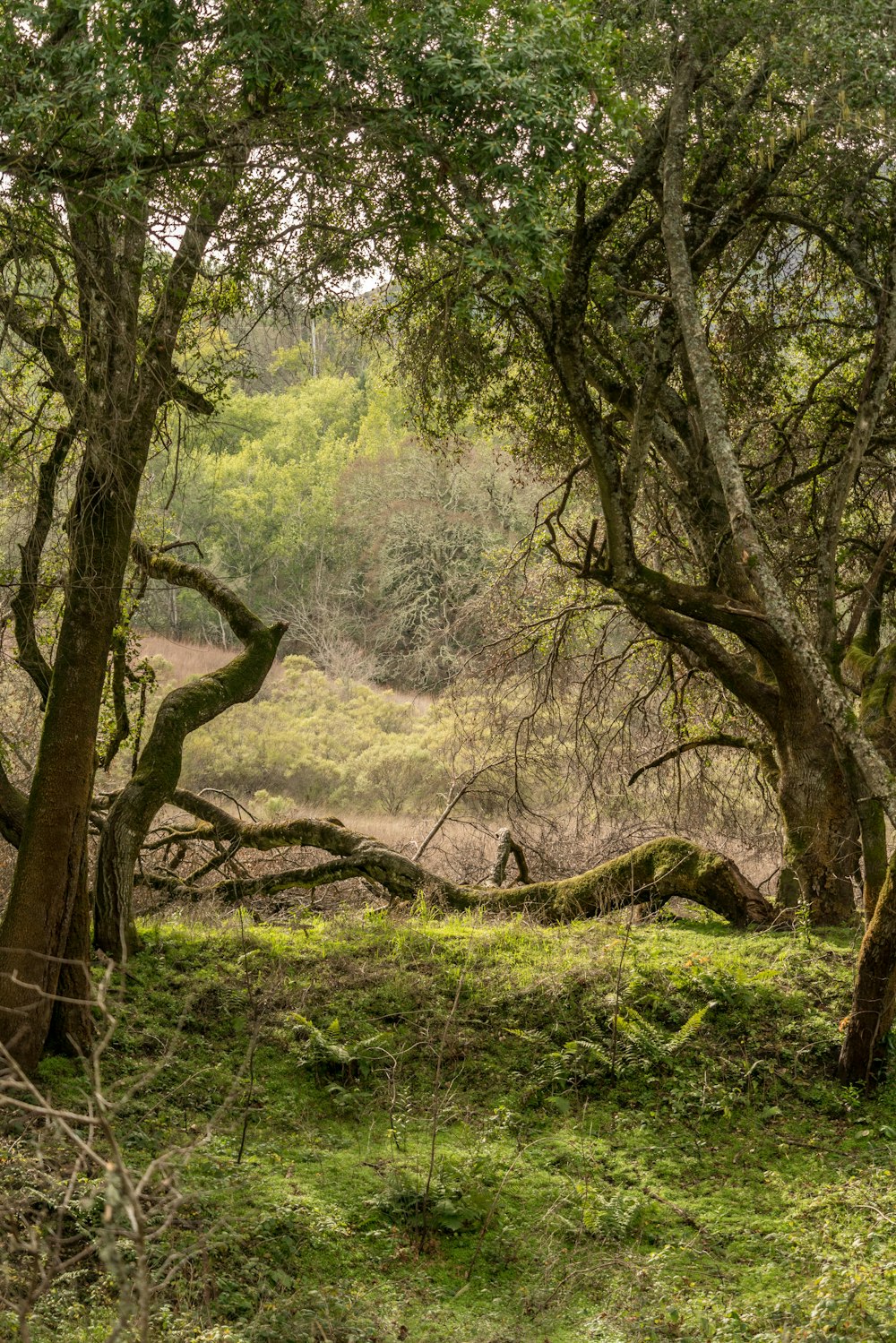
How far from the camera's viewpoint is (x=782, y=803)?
892 centimetres

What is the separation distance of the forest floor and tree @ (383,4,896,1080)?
895 mm

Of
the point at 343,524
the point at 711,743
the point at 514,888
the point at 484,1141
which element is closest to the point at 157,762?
the point at 484,1141

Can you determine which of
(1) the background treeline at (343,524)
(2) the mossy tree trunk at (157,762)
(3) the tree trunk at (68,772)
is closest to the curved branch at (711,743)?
(2) the mossy tree trunk at (157,762)

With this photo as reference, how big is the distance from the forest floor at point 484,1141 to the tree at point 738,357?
90 cm

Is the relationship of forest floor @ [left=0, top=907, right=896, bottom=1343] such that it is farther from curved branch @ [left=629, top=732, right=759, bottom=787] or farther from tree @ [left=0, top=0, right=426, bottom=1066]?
curved branch @ [left=629, top=732, right=759, bottom=787]

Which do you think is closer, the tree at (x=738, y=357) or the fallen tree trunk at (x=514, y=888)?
the tree at (x=738, y=357)

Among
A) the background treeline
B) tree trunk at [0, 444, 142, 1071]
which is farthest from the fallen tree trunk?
the background treeline

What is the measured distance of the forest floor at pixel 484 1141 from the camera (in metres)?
4.34

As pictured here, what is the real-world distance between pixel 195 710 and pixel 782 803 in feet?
15.2

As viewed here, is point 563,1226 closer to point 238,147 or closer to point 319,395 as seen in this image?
point 238,147

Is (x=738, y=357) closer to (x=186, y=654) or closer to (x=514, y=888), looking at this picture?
(x=514, y=888)

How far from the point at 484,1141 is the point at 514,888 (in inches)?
163

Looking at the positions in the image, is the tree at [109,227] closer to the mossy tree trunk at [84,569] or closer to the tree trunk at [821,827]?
the mossy tree trunk at [84,569]

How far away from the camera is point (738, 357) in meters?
10.6
